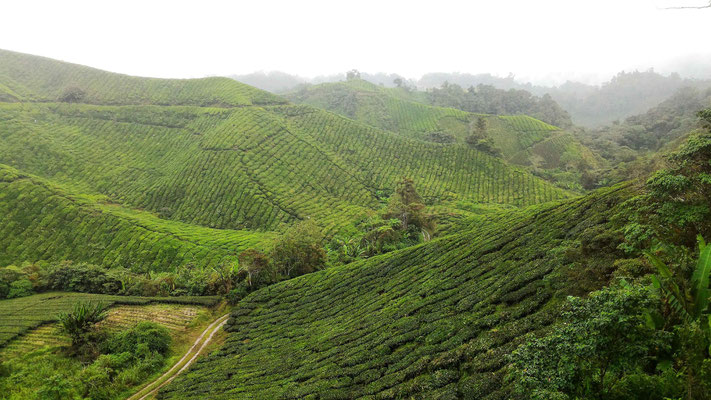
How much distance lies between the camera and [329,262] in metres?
38.8

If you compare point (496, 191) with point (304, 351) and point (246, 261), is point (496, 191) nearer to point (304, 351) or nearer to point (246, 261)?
point (246, 261)

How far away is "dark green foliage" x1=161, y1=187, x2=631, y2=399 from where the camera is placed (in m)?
14.0

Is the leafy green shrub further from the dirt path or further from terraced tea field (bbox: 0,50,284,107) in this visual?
terraced tea field (bbox: 0,50,284,107)

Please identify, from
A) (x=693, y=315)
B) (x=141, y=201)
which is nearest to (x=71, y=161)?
(x=141, y=201)

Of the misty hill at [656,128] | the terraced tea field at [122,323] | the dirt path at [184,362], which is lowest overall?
the dirt path at [184,362]

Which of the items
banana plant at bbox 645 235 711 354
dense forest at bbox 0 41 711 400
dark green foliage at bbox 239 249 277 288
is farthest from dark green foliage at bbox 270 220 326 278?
banana plant at bbox 645 235 711 354

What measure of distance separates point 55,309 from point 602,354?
38.0 m

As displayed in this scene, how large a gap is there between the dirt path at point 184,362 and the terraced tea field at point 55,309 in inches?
97.8

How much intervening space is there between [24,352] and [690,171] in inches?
1569

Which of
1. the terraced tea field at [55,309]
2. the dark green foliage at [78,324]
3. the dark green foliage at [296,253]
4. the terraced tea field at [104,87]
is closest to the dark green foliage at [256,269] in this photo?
the dark green foliage at [296,253]

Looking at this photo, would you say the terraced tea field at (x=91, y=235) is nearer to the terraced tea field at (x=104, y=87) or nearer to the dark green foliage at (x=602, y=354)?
the dark green foliage at (x=602, y=354)

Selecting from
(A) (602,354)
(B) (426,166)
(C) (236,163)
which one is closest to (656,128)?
(B) (426,166)

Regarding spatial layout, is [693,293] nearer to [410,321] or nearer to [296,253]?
[410,321]

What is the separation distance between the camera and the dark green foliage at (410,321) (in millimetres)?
13969
